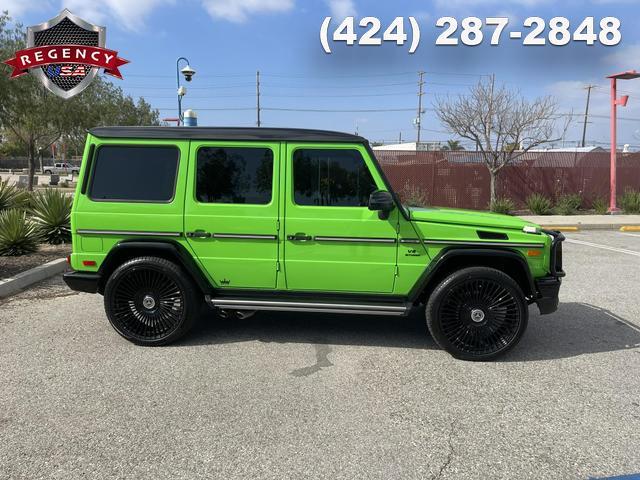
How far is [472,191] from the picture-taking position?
18734 millimetres

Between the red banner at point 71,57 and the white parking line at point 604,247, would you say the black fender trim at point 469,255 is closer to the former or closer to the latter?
the white parking line at point 604,247

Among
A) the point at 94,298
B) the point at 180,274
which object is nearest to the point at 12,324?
the point at 94,298

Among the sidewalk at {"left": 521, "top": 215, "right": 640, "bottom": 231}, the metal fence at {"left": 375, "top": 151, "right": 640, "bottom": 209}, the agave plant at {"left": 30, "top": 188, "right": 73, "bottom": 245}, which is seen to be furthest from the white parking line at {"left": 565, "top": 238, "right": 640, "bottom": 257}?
the agave plant at {"left": 30, "top": 188, "right": 73, "bottom": 245}

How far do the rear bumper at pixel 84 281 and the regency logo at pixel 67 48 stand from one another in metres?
10.6

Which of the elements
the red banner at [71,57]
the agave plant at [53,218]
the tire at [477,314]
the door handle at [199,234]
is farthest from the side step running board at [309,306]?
the red banner at [71,57]

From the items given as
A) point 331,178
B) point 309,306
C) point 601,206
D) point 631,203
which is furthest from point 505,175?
point 309,306

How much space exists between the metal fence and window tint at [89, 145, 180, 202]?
14.3 meters

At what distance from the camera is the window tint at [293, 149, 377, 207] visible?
4227 mm

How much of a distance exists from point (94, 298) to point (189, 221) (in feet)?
8.87

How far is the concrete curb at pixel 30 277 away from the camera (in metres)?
6.19

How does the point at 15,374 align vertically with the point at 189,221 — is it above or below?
below

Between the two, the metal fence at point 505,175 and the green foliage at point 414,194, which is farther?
the metal fence at point 505,175

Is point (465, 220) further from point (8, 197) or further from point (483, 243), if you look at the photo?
point (8, 197)

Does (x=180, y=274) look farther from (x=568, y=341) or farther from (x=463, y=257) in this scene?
(x=568, y=341)
